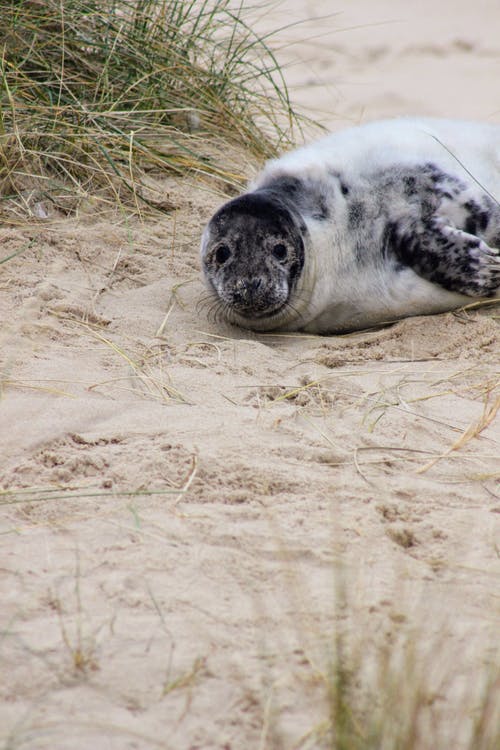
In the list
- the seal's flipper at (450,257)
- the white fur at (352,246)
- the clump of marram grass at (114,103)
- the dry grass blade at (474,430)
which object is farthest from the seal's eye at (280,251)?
the dry grass blade at (474,430)

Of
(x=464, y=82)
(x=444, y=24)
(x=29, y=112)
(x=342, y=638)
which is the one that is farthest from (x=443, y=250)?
(x=444, y=24)

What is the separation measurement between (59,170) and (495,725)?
3744 millimetres

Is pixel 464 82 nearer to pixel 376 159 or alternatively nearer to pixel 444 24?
pixel 444 24

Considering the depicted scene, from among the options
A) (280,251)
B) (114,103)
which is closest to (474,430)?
(280,251)

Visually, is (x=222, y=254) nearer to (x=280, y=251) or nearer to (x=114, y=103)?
(x=280, y=251)

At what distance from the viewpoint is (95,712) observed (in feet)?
5.50

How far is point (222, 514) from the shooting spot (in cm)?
232

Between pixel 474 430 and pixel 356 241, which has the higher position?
pixel 356 241

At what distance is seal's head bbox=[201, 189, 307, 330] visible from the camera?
390 cm

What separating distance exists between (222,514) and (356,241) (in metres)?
2.02

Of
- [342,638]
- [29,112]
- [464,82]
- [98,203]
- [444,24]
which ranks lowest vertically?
[342,638]

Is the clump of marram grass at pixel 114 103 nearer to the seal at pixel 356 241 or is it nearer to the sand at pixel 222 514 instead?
the sand at pixel 222 514

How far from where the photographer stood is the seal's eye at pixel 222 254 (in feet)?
13.0

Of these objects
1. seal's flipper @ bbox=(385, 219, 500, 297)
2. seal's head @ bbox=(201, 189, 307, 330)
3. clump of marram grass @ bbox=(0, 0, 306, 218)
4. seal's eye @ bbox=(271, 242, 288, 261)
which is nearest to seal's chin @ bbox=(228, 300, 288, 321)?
seal's head @ bbox=(201, 189, 307, 330)
